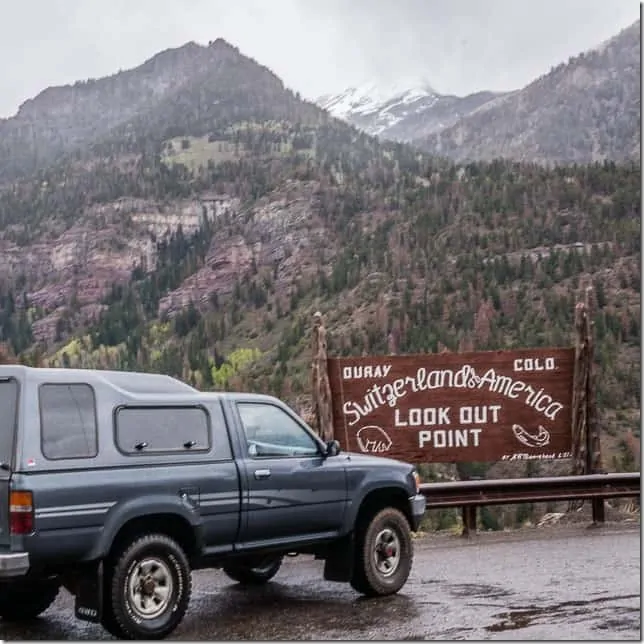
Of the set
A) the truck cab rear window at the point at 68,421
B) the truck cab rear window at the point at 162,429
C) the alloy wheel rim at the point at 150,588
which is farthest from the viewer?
the truck cab rear window at the point at 162,429

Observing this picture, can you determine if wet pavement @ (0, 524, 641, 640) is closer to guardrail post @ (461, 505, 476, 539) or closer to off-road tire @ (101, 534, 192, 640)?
off-road tire @ (101, 534, 192, 640)

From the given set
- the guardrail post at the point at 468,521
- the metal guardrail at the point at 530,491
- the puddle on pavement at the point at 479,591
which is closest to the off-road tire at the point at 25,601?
the puddle on pavement at the point at 479,591

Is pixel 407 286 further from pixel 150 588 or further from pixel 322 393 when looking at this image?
pixel 150 588

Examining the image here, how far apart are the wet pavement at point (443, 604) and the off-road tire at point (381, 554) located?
0.13m

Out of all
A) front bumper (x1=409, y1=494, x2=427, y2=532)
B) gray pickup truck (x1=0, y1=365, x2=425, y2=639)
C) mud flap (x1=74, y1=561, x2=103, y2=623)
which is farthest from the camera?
front bumper (x1=409, y1=494, x2=427, y2=532)

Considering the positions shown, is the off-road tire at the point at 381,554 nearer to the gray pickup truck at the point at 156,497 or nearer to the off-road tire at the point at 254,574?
the gray pickup truck at the point at 156,497

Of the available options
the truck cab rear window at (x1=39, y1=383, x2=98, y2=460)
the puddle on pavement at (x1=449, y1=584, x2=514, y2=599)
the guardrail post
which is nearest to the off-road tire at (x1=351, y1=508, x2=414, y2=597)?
the puddle on pavement at (x1=449, y1=584, x2=514, y2=599)

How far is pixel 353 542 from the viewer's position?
9344 millimetres

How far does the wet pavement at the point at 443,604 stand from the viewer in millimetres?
7908

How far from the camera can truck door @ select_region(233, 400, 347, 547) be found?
8477 millimetres

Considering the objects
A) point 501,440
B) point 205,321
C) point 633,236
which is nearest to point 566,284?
point 633,236

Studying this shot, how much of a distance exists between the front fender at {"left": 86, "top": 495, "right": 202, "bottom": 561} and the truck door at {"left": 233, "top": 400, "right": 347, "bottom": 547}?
1.88 ft

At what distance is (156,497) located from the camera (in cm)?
774

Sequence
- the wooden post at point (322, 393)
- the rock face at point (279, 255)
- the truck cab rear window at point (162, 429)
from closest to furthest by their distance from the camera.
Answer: the truck cab rear window at point (162, 429) → the wooden post at point (322, 393) → the rock face at point (279, 255)
